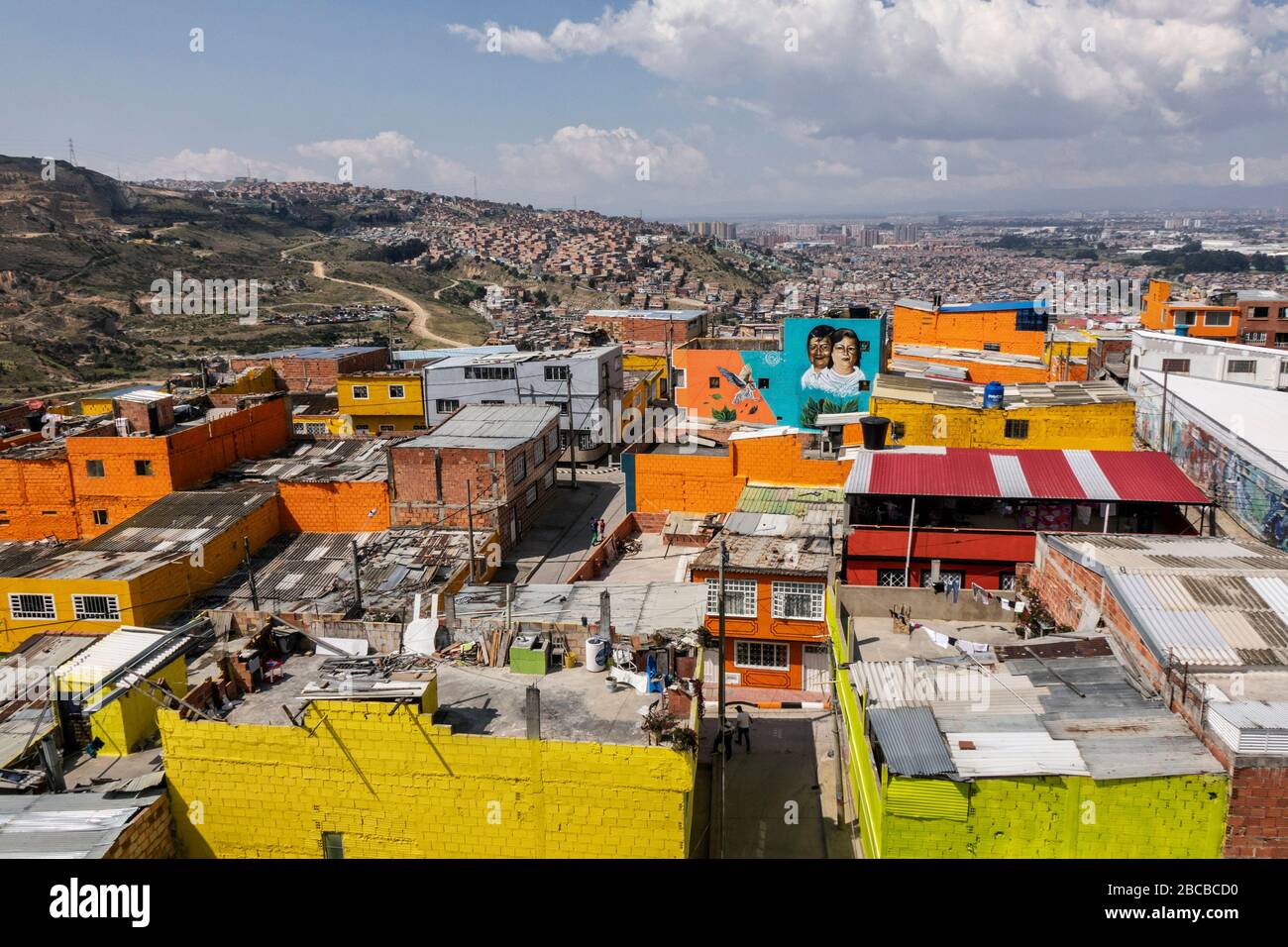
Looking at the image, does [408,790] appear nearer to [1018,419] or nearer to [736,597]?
[736,597]

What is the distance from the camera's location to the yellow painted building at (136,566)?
21.0 m

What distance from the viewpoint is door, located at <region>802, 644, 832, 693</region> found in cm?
2006

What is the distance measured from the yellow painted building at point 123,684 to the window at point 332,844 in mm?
3188

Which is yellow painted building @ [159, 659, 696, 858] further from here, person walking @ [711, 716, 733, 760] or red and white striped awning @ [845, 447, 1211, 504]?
red and white striped awning @ [845, 447, 1211, 504]

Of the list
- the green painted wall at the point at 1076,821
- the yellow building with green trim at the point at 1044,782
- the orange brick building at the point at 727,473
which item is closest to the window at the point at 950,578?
the orange brick building at the point at 727,473

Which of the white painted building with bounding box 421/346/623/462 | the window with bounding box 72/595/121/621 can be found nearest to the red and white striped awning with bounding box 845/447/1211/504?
the window with bounding box 72/595/121/621

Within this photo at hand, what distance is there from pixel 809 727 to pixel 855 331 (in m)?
23.4

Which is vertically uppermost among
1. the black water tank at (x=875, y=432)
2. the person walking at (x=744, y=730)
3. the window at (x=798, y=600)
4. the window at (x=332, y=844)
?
the black water tank at (x=875, y=432)

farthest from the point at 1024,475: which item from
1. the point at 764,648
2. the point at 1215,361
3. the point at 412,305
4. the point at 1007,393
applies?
the point at 412,305

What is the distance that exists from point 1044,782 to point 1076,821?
0.58m

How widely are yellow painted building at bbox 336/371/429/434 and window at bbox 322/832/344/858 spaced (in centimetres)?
3236

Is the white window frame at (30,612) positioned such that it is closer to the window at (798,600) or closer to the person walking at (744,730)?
the person walking at (744,730)

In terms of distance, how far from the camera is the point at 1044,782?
10.1 m
